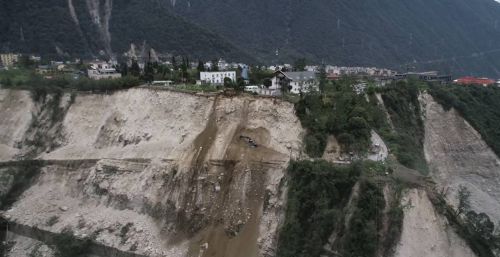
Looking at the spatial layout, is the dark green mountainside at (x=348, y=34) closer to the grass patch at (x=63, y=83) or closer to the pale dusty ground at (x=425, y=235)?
the grass patch at (x=63, y=83)

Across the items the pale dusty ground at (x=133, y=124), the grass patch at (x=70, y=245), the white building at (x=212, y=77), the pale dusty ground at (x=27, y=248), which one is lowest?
the pale dusty ground at (x=27, y=248)

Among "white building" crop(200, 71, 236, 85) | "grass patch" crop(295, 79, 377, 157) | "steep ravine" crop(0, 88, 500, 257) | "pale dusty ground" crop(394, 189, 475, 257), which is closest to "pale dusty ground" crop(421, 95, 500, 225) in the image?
"steep ravine" crop(0, 88, 500, 257)

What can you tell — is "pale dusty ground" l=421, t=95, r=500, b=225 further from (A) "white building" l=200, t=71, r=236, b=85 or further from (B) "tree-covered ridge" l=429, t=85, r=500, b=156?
(A) "white building" l=200, t=71, r=236, b=85

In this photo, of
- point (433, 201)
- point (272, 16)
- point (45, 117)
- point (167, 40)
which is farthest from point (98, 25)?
point (433, 201)

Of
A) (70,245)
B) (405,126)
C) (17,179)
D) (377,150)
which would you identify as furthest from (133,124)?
(405,126)

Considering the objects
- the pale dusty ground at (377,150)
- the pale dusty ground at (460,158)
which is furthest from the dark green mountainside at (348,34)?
the pale dusty ground at (377,150)

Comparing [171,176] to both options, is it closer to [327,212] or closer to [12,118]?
[327,212]
